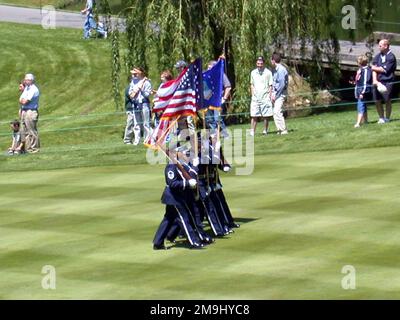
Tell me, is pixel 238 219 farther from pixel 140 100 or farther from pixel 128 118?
pixel 128 118

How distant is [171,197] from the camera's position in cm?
1677

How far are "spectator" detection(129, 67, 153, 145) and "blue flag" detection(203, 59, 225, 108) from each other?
10.9m

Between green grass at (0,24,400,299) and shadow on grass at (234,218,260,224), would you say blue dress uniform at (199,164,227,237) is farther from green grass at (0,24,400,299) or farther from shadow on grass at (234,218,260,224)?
shadow on grass at (234,218,260,224)

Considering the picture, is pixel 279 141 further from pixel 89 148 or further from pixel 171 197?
pixel 171 197

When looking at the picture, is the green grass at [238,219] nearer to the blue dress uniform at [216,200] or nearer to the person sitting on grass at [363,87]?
the blue dress uniform at [216,200]

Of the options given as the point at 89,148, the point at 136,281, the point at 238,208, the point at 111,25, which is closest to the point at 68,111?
the point at 111,25

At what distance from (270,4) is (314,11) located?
74.3 inches

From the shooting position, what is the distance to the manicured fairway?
14.5m

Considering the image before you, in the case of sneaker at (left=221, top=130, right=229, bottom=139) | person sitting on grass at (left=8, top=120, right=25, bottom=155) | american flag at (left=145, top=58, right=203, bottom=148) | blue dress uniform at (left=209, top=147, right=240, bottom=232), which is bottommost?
person sitting on grass at (left=8, top=120, right=25, bottom=155)

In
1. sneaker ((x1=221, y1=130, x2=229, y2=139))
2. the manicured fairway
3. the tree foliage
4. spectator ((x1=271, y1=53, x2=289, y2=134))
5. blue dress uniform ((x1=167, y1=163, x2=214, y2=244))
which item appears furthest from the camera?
the tree foliage

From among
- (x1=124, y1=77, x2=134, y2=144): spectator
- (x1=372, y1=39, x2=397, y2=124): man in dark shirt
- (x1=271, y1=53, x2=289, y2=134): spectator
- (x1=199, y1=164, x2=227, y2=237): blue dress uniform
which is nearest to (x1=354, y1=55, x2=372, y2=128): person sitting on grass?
(x1=372, y1=39, x2=397, y2=124): man in dark shirt

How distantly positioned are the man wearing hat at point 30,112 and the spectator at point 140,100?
2491 millimetres

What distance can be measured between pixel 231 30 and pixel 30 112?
19.6 ft
